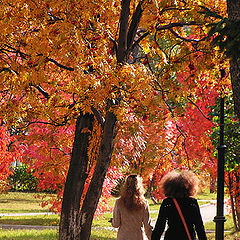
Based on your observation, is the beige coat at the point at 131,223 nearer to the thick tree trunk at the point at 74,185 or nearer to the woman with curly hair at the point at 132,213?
the woman with curly hair at the point at 132,213

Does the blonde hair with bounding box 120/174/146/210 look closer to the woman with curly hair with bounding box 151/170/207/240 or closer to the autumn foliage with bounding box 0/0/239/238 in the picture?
the woman with curly hair with bounding box 151/170/207/240

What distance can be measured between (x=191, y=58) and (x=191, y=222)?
5311 millimetres

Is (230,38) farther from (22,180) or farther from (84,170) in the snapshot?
(22,180)

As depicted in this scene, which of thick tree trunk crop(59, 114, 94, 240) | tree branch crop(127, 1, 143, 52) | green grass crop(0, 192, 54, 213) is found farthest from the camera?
green grass crop(0, 192, 54, 213)

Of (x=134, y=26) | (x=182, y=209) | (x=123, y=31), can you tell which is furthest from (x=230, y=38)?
(x=134, y=26)

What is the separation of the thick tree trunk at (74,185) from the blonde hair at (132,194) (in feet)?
14.0

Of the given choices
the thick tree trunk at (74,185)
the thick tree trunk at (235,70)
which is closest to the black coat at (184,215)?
the thick tree trunk at (235,70)

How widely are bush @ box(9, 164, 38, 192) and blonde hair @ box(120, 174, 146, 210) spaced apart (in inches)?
1117

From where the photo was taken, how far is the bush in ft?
112

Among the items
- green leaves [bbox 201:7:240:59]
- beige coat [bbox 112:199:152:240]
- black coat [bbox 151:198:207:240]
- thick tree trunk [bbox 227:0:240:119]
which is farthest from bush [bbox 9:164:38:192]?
green leaves [bbox 201:7:240:59]

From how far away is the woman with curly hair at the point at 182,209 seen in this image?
5.37 meters

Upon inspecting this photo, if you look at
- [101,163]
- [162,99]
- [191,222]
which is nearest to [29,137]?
[101,163]

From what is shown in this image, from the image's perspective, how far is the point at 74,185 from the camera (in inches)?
420

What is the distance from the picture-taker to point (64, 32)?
8469 mm
